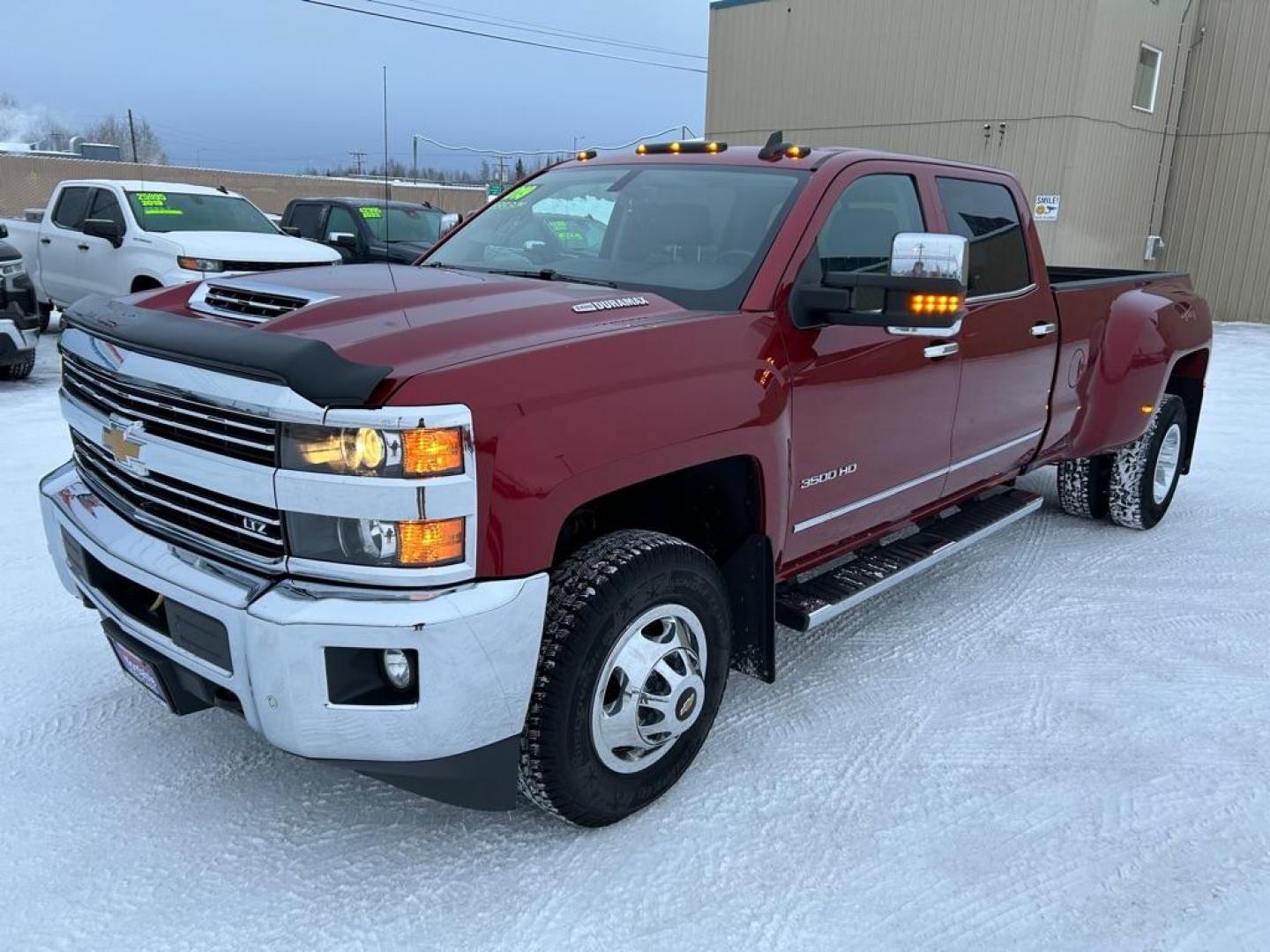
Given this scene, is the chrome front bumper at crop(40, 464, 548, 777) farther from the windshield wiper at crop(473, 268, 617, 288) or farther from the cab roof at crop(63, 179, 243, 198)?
the cab roof at crop(63, 179, 243, 198)

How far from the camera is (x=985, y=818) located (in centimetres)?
291

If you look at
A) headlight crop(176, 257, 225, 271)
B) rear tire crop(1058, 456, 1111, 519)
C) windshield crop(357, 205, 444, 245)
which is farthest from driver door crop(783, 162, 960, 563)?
windshield crop(357, 205, 444, 245)

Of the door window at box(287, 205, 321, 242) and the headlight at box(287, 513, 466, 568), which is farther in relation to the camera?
the door window at box(287, 205, 321, 242)

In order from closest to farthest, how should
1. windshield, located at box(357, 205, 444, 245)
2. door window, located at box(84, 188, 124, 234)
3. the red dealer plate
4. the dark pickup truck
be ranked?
1. the red dealer plate
2. door window, located at box(84, 188, 124, 234)
3. the dark pickup truck
4. windshield, located at box(357, 205, 444, 245)

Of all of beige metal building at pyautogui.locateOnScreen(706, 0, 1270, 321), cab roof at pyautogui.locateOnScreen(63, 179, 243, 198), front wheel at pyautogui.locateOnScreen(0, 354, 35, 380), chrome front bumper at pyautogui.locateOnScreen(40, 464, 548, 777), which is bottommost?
front wheel at pyautogui.locateOnScreen(0, 354, 35, 380)

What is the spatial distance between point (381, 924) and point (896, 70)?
1894 centimetres

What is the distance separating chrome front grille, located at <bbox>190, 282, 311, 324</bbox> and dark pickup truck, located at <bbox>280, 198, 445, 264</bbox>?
10.3 m

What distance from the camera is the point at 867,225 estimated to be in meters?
3.55

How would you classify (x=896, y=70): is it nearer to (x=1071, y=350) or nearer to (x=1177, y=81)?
(x=1177, y=81)

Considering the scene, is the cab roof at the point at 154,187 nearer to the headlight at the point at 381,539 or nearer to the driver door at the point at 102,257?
the driver door at the point at 102,257

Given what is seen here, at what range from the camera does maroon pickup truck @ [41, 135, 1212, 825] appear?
2.20 metres

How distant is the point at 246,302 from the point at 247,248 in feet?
24.9

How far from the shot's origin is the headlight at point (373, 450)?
7.04 ft

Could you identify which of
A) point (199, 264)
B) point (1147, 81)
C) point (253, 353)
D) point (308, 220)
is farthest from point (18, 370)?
point (1147, 81)
